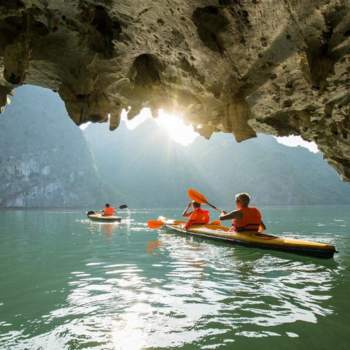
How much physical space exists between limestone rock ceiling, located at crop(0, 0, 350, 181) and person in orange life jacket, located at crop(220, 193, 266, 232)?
224 centimetres

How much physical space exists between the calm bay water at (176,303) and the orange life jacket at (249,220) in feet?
4.00

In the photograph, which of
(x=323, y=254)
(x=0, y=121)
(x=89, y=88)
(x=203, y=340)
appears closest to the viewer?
(x=203, y=340)

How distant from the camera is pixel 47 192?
9631 cm

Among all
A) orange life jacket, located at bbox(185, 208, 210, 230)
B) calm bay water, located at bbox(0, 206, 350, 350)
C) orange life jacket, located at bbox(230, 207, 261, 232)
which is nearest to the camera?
calm bay water, located at bbox(0, 206, 350, 350)

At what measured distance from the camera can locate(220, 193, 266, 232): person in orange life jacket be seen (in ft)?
26.6

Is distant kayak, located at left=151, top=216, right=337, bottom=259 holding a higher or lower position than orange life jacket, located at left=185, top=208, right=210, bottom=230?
lower

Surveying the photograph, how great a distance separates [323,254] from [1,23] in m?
9.06

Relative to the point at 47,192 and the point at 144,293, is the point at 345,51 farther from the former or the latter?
the point at 47,192

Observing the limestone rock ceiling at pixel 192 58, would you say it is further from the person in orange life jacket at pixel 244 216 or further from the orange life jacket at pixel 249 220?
the orange life jacket at pixel 249 220

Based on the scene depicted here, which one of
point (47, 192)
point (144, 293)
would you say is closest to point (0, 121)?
point (47, 192)

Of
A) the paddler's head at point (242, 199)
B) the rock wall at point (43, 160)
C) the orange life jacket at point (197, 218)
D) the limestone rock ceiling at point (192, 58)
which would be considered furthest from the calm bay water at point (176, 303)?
the rock wall at point (43, 160)

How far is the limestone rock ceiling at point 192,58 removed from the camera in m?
4.86

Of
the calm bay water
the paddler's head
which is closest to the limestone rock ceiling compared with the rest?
the paddler's head

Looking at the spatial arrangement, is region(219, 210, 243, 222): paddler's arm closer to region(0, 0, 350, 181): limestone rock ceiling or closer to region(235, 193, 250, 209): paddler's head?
region(235, 193, 250, 209): paddler's head
